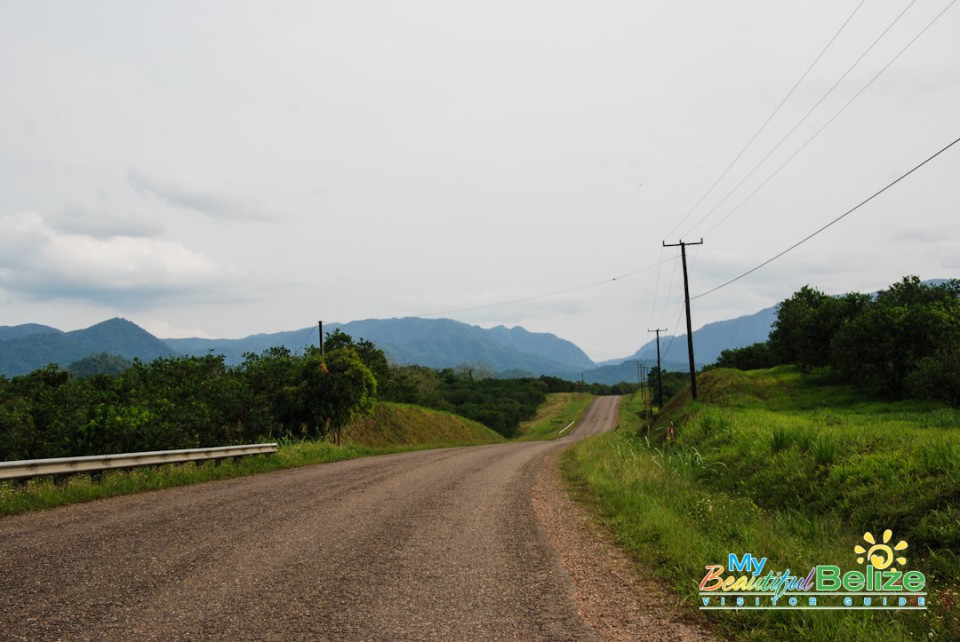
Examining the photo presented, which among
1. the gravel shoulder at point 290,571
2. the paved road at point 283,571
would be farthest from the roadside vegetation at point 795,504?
the paved road at point 283,571

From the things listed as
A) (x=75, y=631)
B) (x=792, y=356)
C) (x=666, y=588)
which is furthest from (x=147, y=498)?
(x=792, y=356)

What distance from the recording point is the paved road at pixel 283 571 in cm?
505

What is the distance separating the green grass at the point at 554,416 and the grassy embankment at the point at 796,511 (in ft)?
184

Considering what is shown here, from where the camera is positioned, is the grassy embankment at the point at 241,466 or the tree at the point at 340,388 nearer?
the grassy embankment at the point at 241,466

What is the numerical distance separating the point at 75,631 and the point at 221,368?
3451 centimetres

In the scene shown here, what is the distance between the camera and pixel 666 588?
650 cm

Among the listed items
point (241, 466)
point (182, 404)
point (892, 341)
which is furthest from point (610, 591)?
point (892, 341)

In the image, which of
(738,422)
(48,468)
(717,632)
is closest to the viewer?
(717,632)

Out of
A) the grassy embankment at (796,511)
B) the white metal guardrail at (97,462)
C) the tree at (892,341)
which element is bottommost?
the grassy embankment at (796,511)

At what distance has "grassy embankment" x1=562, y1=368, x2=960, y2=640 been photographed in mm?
5555

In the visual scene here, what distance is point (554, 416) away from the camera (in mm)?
103438

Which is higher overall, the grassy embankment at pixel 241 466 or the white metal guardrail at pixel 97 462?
the white metal guardrail at pixel 97 462

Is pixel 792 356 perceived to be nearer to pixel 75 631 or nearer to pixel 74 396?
pixel 74 396

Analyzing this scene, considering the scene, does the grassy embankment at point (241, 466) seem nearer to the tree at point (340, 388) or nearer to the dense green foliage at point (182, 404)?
the tree at point (340, 388)
